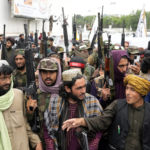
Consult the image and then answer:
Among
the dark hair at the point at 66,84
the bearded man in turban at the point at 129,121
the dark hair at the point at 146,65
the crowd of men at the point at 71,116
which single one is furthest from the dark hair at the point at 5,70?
the dark hair at the point at 146,65

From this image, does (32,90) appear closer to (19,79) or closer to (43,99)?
(43,99)

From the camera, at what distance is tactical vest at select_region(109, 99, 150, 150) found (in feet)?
5.98

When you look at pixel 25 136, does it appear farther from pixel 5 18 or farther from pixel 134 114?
pixel 5 18

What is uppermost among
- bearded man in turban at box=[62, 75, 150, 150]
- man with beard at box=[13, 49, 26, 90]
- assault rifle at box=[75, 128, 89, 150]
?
man with beard at box=[13, 49, 26, 90]

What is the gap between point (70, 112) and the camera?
2168 millimetres

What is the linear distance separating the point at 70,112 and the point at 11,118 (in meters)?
0.62

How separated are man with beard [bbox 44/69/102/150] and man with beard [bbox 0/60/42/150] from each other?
24 cm

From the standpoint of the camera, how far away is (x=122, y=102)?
2.01 meters

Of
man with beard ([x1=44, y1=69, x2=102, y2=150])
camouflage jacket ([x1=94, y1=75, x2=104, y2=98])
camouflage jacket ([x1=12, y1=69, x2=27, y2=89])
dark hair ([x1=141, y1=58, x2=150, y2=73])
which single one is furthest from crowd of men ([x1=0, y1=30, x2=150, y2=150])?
camouflage jacket ([x1=12, y1=69, x2=27, y2=89])

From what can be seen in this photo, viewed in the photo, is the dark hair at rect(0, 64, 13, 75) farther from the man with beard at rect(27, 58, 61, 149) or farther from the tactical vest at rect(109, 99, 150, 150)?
the tactical vest at rect(109, 99, 150, 150)

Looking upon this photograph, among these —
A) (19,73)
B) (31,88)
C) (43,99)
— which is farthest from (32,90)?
(19,73)

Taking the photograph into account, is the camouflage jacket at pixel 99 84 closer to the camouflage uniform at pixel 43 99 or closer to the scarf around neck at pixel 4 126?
the camouflage uniform at pixel 43 99

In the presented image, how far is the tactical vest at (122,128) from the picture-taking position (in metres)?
1.82

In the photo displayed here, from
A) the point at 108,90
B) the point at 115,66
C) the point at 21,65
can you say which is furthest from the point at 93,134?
the point at 21,65
